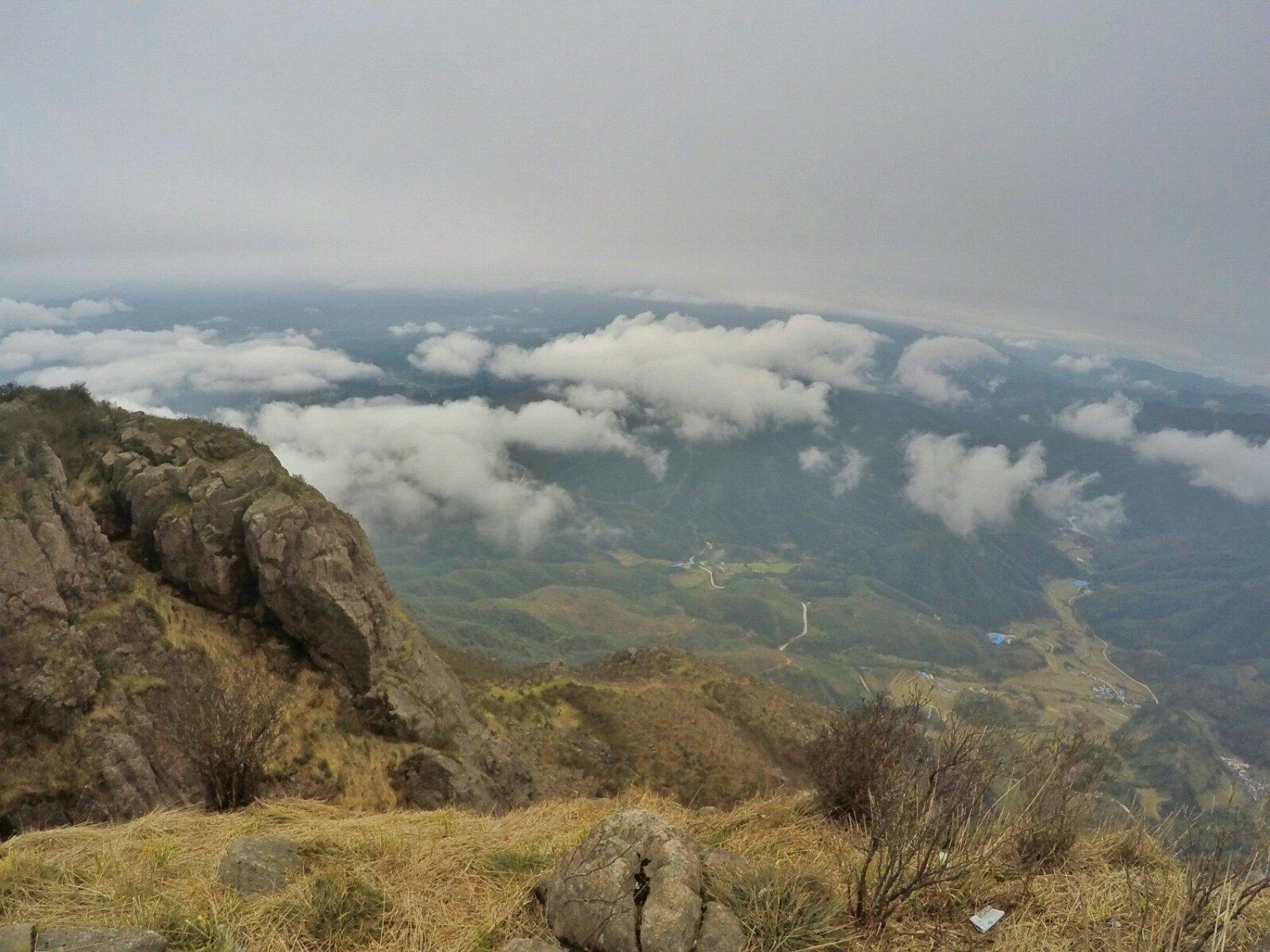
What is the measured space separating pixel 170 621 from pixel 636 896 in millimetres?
22794

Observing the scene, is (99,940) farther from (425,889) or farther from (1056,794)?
(1056,794)

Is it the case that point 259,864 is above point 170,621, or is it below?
above

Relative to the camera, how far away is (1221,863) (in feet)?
16.2

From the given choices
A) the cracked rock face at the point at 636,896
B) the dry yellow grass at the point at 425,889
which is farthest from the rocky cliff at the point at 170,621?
the cracked rock face at the point at 636,896

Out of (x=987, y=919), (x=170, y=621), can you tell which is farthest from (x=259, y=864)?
(x=170, y=621)

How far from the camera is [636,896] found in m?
5.14

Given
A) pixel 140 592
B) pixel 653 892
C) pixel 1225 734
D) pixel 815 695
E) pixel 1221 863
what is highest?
pixel 1221 863

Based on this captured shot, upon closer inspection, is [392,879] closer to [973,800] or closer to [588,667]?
[973,800]

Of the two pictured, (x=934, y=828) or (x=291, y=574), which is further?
(x=291, y=574)

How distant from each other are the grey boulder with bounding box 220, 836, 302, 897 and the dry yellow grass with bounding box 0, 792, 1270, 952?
0.19m

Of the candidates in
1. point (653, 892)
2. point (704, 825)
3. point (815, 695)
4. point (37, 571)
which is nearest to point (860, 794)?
point (704, 825)

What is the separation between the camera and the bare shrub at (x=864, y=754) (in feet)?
31.0

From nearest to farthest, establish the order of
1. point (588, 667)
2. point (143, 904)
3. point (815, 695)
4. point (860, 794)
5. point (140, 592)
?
point (143, 904) < point (860, 794) < point (140, 592) < point (588, 667) < point (815, 695)

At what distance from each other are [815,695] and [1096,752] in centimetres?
18776
